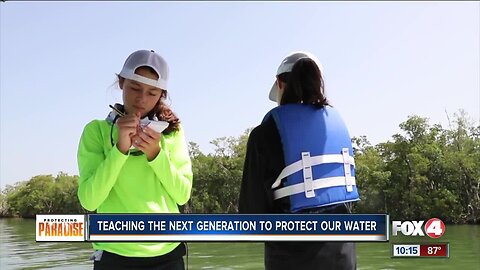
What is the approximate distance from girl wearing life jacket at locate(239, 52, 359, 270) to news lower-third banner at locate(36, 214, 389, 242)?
31 millimetres

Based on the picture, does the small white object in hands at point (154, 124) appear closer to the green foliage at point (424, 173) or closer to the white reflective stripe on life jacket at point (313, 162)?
the white reflective stripe on life jacket at point (313, 162)

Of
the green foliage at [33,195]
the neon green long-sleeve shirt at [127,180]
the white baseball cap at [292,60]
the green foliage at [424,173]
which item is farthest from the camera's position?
the green foliage at [424,173]

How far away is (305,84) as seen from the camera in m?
1.51

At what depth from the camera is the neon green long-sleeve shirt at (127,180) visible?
4.65 feet

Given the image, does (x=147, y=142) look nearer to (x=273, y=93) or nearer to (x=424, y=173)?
(x=273, y=93)

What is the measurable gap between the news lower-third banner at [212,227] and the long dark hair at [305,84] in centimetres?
31

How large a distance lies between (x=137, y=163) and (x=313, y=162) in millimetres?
468

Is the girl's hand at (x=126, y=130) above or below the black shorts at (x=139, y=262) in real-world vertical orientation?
above

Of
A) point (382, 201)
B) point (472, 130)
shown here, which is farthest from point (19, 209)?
point (472, 130)

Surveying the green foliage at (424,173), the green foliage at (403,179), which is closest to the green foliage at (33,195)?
the green foliage at (403,179)

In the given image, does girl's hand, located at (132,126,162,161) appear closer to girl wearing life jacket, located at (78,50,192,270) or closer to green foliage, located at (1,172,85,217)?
girl wearing life jacket, located at (78,50,192,270)

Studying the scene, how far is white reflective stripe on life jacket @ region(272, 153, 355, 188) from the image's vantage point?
1458 mm

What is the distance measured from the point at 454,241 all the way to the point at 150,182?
24.6m

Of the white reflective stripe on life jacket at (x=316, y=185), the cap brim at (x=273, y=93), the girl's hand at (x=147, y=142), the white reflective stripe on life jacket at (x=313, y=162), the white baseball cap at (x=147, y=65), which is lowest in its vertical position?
the white reflective stripe on life jacket at (x=316, y=185)
